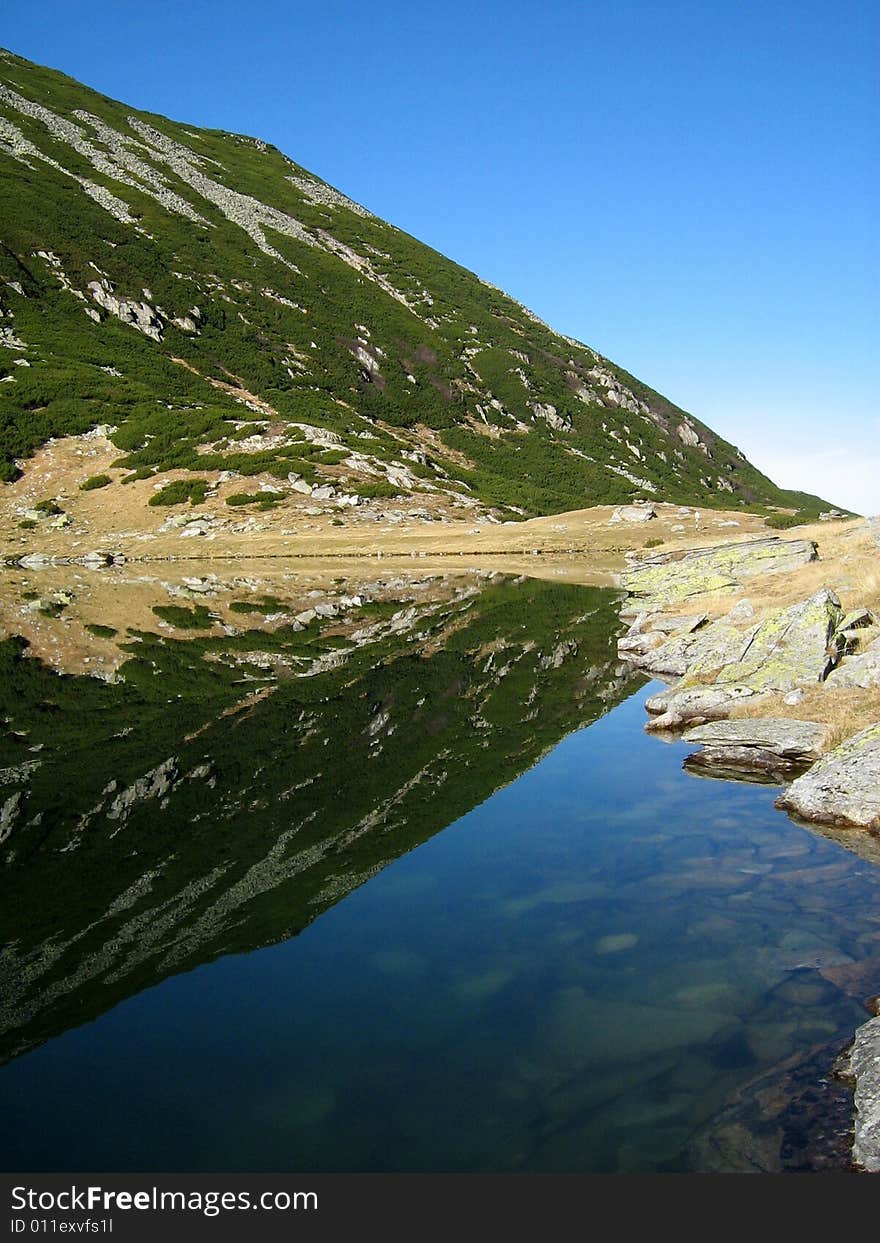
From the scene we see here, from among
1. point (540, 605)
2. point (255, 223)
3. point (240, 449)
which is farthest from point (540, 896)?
point (255, 223)

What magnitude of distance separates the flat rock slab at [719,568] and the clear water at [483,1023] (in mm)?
24039

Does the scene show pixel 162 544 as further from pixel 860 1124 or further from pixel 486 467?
pixel 860 1124

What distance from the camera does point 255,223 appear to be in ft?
461

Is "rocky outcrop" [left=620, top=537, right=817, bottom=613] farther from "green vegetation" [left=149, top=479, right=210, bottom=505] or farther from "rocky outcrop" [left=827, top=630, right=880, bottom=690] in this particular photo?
"green vegetation" [left=149, top=479, right=210, bottom=505]

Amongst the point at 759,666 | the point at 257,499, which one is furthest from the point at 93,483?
the point at 759,666

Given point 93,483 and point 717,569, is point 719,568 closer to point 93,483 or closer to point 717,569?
point 717,569

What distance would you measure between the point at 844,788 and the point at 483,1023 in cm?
774

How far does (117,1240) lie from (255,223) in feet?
506

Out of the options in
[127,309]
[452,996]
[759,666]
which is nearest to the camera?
[452,996]

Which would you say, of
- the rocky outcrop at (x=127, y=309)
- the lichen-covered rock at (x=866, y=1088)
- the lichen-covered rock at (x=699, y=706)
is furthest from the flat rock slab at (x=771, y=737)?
the rocky outcrop at (x=127, y=309)

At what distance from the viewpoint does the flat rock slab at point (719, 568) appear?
35.7 meters

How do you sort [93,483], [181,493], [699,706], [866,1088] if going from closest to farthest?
[866,1088]
[699,706]
[181,493]
[93,483]

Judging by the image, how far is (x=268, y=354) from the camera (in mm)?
109500

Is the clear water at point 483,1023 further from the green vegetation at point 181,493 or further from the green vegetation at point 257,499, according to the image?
the green vegetation at point 181,493
